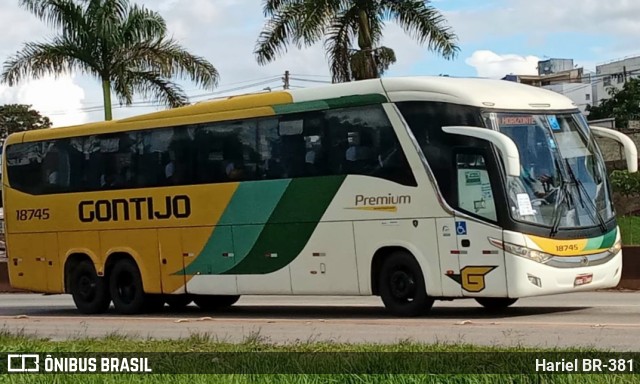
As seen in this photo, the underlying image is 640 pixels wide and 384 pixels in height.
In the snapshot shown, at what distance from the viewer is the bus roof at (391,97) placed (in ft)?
51.8

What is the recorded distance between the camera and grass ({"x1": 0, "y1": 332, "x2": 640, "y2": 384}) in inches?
334

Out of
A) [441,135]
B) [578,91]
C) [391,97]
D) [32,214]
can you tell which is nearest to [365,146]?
[391,97]

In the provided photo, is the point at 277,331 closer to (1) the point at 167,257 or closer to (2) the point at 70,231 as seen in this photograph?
(1) the point at 167,257

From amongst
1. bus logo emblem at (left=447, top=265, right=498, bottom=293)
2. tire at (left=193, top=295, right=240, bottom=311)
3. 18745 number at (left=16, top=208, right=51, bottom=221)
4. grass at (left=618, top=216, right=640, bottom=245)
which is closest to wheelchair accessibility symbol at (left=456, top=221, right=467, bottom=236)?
bus logo emblem at (left=447, top=265, right=498, bottom=293)

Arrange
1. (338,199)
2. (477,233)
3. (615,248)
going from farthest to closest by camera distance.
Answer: (338,199)
(615,248)
(477,233)

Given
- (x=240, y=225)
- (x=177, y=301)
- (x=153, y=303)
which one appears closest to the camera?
(x=240, y=225)

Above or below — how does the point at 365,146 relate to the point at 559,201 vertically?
above

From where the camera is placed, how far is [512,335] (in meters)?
13.1

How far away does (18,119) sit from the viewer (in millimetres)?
89062

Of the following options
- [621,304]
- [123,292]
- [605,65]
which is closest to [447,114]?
[621,304]

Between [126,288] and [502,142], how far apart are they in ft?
27.0

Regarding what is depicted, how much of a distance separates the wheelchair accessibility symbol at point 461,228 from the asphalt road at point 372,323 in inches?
47.5

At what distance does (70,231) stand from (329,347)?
10.4 meters

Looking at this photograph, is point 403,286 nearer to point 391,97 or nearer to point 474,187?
point 474,187
